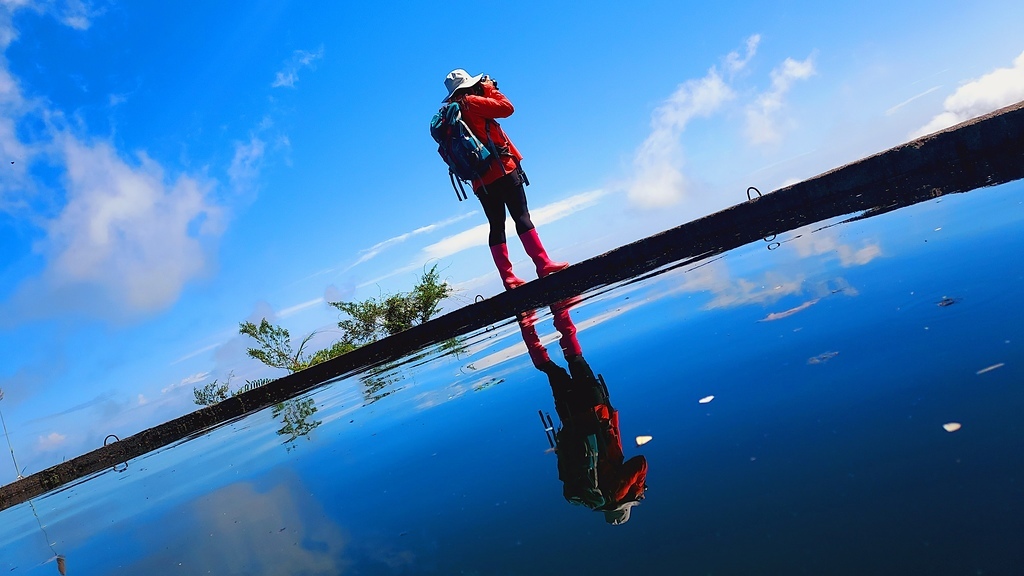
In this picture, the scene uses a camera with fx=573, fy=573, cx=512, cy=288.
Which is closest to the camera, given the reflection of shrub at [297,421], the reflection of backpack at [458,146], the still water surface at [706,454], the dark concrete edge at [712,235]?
the still water surface at [706,454]

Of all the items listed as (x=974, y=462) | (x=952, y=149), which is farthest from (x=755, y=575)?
(x=952, y=149)

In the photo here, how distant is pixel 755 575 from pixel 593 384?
4.74 feet

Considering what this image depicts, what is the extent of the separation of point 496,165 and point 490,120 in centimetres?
47

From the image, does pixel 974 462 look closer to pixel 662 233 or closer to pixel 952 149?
pixel 952 149

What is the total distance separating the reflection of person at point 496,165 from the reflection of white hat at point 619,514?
469cm

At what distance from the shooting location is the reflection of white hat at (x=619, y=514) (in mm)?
1167

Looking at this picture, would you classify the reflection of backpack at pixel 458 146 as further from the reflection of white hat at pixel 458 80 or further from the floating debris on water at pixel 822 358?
the floating debris on water at pixel 822 358

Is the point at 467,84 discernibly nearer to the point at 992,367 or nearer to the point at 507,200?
the point at 507,200

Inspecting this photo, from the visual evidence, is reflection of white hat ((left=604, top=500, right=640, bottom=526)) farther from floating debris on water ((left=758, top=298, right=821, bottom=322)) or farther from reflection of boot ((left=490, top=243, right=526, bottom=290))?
reflection of boot ((left=490, top=243, right=526, bottom=290))

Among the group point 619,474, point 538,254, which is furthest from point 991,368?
point 538,254

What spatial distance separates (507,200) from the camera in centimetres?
579

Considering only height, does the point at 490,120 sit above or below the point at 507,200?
above

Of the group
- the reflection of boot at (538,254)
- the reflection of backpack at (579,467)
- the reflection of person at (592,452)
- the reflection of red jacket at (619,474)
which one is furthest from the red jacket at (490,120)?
the reflection of red jacket at (619,474)

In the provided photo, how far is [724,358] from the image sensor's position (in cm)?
206
